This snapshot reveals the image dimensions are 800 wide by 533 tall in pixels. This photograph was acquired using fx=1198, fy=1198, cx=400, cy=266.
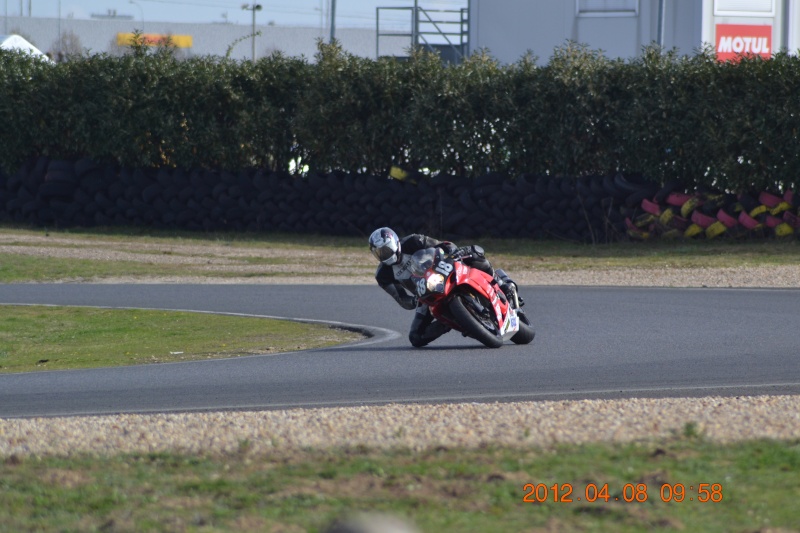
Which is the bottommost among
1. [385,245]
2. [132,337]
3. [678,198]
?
[132,337]

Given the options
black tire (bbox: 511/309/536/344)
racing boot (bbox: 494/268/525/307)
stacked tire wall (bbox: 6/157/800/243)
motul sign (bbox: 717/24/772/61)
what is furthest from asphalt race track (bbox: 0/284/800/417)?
motul sign (bbox: 717/24/772/61)

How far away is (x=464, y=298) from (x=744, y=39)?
25358mm

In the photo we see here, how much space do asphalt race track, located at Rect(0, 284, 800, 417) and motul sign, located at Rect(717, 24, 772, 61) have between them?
19845mm

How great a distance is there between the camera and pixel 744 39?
112 ft

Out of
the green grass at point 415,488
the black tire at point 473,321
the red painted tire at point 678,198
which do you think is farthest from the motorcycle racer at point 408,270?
the red painted tire at point 678,198

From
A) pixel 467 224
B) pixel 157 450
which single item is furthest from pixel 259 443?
pixel 467 224

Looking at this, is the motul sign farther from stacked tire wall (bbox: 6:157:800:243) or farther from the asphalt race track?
the asphalt race track

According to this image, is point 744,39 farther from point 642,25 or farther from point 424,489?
point 424,489

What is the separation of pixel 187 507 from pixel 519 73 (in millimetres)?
21248

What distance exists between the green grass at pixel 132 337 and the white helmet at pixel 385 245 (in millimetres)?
1782

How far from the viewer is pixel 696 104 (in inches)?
930

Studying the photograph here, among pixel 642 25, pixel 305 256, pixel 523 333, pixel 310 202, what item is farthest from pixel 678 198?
pixel 523 333

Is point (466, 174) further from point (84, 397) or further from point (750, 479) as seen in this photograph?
point (750, 479)

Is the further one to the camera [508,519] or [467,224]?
[467,224]
